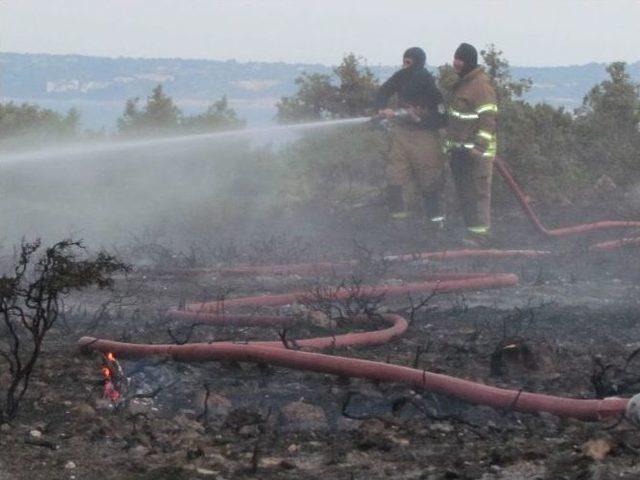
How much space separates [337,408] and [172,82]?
19.4 meters

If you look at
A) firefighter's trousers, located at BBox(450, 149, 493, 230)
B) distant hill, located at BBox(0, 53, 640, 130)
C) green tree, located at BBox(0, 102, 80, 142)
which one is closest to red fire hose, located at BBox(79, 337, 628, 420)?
firefighter's trousers, located at BBox(450, 149, 493, 230)

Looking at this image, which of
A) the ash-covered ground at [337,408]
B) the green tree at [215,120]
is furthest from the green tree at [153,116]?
the ash-covered ground at [337,408]

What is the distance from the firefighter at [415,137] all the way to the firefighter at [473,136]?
292 millimetres

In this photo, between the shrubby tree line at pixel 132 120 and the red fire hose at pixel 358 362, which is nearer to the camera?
the red fire hose at pixel 358 362

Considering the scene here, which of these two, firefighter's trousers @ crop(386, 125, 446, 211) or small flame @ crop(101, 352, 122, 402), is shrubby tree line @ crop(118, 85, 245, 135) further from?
small flame @ crop(101, 352, 122, 402)

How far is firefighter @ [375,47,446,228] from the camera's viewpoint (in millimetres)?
12750

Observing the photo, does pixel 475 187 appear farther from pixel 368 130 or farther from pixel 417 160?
pixel 368 130

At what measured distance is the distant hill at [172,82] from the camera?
2105 centimetres

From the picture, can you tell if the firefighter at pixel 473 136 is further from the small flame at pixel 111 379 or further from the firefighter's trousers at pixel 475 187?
the small flame at pixel 111 379

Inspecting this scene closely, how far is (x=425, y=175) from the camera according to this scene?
42.4ft

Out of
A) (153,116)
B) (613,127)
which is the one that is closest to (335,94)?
(153,116)

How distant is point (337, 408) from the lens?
5.43 meters

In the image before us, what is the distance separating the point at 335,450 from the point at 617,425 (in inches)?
43.6

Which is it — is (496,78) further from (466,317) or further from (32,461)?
(32,461)
